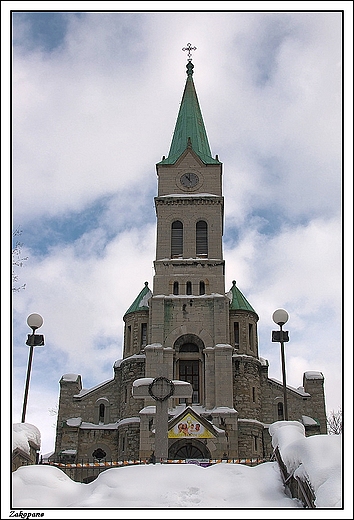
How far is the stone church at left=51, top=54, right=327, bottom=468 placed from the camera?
32812 millimetres

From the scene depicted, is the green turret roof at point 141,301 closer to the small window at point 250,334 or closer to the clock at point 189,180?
the small window at point 250,334

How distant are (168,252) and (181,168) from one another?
7129 millimetres

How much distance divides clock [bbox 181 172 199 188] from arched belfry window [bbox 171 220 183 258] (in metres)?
3.20

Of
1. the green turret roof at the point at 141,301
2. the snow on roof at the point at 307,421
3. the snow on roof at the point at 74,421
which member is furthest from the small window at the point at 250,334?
the snow on roof at the point at 74,421

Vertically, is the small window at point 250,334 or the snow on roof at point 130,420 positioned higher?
the small window at point 250,334

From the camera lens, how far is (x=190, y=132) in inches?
1822

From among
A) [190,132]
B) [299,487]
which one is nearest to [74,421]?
[190,132]

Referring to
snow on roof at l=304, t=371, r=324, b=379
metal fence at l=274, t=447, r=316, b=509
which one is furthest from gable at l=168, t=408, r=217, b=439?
metal fence at l=274, t=447, r=316, b=509

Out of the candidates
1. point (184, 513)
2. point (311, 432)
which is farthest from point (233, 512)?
point (311, 432)

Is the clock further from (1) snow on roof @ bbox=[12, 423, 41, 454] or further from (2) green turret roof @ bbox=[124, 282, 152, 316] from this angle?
(1) snow on roof @ bbox=[12, 423, 41, 454]

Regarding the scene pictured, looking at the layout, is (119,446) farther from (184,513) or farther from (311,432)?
(184,513)

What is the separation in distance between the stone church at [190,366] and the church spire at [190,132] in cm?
120

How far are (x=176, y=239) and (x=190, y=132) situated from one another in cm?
1076

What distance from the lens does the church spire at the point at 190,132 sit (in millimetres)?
43969
